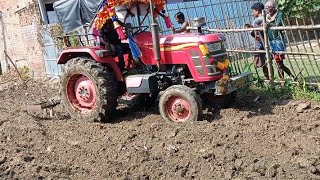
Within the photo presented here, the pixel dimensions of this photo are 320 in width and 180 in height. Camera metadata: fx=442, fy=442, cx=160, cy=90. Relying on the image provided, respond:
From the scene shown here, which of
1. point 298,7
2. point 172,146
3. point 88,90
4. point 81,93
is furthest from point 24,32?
point 172,146

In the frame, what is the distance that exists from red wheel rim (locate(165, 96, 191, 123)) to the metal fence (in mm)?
2100

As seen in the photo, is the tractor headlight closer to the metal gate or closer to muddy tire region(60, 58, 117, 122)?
muddy tire region(60, 58, 117, 122)

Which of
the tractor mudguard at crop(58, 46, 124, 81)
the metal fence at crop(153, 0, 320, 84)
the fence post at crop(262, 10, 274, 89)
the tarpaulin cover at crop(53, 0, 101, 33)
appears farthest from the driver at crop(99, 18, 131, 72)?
the fence post at crop(262, 10, 274, 89)

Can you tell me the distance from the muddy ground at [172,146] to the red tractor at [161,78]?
0.88ft

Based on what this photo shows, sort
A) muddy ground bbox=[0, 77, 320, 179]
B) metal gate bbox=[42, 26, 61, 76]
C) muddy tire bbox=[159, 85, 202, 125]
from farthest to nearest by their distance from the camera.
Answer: metal gate bbox=[42, 26, 61, 76] < muddy tire bbox=[159, 85, 202, 125] < muddy ground bbox=[0, 77, 320, 179]

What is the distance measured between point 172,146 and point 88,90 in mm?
2190

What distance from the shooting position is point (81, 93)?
702 cm

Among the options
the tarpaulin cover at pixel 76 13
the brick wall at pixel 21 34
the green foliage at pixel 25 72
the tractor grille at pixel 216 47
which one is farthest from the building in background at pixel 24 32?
the tractor grille at pixel 216 47

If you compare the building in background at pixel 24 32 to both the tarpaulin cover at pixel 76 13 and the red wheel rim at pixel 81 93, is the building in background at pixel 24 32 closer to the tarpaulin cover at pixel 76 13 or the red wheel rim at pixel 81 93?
the tarpaulin cover at pixel 76 13

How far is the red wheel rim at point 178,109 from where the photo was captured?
6039 mm

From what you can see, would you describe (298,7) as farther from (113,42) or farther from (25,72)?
(25,72)

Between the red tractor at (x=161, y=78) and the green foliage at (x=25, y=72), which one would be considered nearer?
the red tractor at (x=161, y=78)

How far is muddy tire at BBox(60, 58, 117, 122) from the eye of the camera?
6.52 meters

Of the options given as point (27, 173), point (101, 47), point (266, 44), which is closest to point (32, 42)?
point (101, 47)
